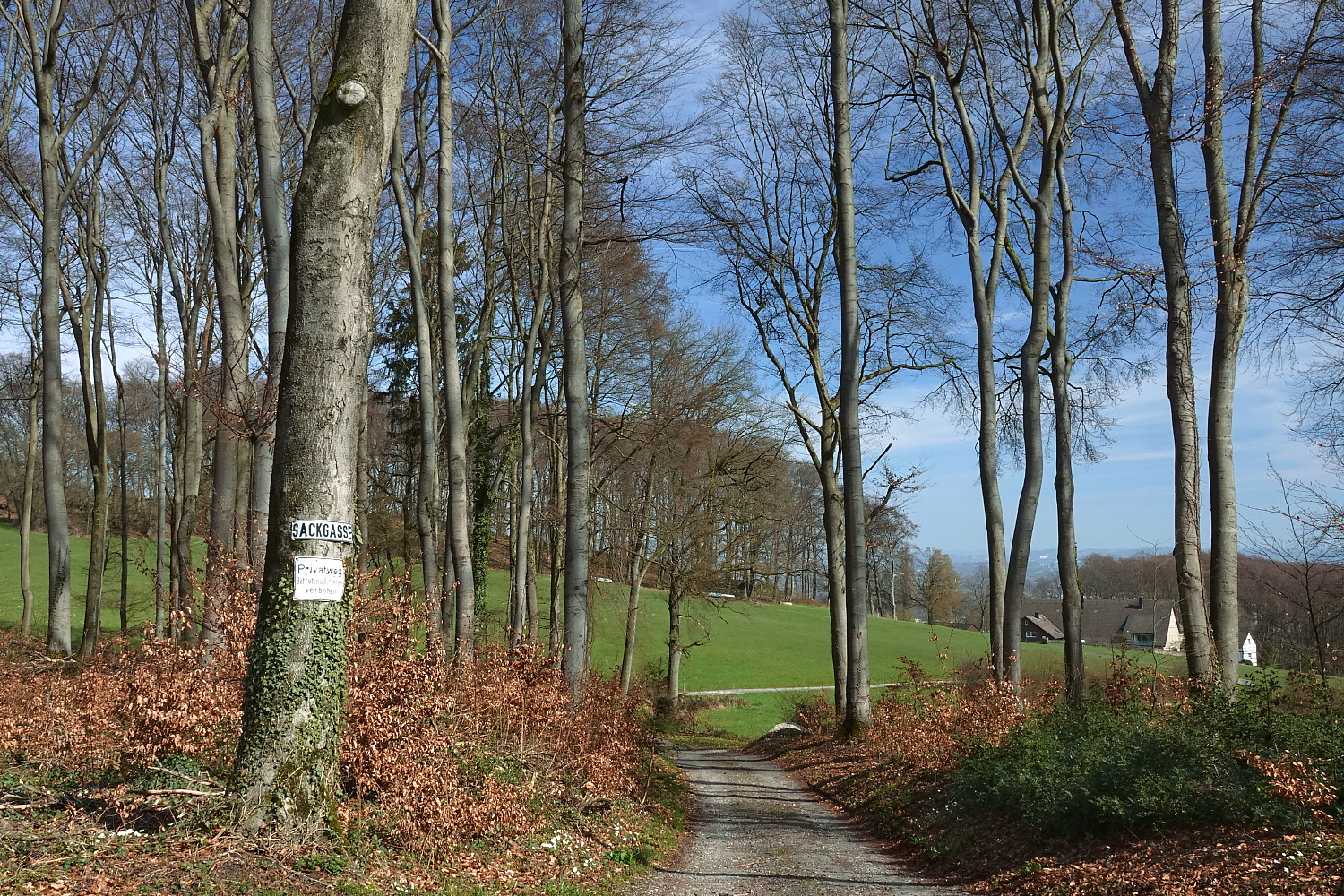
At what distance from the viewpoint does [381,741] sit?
6.70 meters

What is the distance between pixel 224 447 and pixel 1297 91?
47.0ft

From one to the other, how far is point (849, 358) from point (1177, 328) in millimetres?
5295

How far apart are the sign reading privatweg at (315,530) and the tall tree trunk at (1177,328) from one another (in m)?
10.1

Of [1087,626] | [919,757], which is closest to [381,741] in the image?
[919,757]

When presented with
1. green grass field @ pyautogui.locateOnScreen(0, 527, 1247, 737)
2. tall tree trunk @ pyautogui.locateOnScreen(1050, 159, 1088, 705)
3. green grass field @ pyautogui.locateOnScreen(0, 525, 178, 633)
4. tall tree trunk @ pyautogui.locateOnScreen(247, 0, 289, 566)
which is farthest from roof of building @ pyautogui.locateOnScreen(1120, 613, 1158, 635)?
tall tree trunk @ pyautogui.locateOnScreen(247, 0, 289, 566)

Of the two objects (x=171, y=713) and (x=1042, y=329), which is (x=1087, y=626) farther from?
(x=171, y=713)

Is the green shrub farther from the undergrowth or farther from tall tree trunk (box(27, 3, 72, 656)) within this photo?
tall tree trunk (box(27, 3, 72, 656))

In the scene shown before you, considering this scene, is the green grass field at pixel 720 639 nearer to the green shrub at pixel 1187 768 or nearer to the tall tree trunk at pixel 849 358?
the tall tree trunk at pixel 849 358

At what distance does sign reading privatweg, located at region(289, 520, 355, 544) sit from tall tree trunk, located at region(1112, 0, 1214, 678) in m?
10.1

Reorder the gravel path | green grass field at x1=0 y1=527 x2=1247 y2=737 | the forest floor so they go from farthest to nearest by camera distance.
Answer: green grass field at x1=0 y1=527 x2=1247 y2=737, the gravel path, the forest floor

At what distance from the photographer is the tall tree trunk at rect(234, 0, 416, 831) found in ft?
18.7

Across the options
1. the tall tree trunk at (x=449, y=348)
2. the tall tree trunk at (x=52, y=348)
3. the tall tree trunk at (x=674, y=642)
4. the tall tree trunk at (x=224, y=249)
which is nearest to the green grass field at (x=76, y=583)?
the tall tree trunk at (x=52, y=348)

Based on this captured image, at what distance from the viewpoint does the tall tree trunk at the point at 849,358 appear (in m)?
15.3

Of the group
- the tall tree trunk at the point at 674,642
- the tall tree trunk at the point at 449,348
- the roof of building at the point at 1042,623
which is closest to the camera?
the tall tree trunk at the point at 449,348
